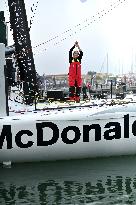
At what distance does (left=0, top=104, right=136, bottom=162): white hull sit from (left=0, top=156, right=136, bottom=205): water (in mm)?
258

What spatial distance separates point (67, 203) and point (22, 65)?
652 centimetres

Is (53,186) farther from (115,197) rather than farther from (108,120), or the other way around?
(108,120)

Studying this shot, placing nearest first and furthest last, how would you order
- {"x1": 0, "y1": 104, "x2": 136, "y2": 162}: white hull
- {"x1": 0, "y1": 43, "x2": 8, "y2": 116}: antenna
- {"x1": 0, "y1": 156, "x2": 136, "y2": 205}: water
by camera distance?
1. {"x1": 0, "y1": 156, "x2": 136, "y2": 205}: water
2. {"x1": 0, "y1": 104, "x2": 136, "y2": 162}: white hull
3. {"x1": 0, "y1": 43, "x2": 8, "y2": 116}: antenna

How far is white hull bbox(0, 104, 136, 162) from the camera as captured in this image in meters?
10.5

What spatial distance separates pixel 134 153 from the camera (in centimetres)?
1157

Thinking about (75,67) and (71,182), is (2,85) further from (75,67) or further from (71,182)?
(75,67)

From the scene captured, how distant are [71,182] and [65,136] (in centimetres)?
169

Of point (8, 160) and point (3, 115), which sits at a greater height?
point (3, 115)

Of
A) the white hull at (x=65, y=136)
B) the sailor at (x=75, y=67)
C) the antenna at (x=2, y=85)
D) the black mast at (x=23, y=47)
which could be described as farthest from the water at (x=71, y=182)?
the black mast at (x=23, y=47)

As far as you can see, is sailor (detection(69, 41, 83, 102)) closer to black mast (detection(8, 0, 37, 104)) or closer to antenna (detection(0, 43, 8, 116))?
black mast (detection(8, 0, 37, 104))

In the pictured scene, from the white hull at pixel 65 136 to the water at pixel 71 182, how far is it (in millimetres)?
258

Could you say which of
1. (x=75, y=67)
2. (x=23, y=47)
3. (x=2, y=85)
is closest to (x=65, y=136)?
(x=2, y=85)

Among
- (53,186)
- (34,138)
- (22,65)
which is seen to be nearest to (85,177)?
(53,186)

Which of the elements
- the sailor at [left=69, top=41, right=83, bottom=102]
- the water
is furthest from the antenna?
the sailor at [left=69, top=41, right=83, bottom=102]
